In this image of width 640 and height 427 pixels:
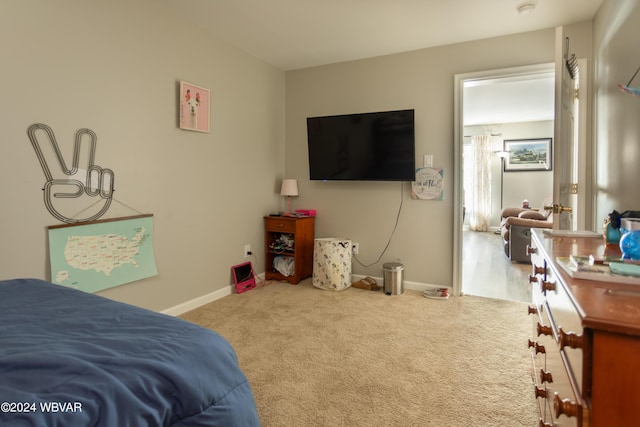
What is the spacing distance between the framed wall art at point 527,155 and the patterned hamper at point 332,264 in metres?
6.16

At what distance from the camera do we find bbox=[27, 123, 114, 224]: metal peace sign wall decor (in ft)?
6.69

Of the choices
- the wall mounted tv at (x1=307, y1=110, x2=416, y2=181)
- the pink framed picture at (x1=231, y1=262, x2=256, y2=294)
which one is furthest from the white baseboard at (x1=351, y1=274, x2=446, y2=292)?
the pink framed picture at (x1=231, y1=262, x2=256, y2=294)

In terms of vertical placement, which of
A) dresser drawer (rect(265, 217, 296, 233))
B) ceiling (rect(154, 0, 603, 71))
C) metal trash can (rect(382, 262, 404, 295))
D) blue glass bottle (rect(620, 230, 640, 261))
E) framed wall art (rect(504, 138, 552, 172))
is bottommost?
metal trash can (rect(382, 262, 404, 295))

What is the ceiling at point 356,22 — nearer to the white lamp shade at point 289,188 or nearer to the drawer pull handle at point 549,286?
the white lamp shade at point 289,188

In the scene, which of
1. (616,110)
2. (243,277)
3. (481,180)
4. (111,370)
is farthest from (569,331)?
(481,180)

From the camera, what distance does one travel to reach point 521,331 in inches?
103

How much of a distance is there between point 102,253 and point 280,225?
6.06ft

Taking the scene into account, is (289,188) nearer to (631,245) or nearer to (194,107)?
(194,107)

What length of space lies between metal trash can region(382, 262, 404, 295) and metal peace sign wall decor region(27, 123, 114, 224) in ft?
8.12

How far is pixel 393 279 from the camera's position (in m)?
3.45

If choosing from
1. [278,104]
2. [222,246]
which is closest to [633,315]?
[222,246]

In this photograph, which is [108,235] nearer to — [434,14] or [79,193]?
[79,193]

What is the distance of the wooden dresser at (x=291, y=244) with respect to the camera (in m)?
3.80

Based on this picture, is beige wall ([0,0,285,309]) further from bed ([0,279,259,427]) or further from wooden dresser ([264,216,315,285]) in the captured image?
bed ([0,279,259,427])
